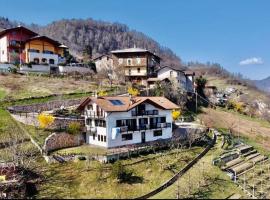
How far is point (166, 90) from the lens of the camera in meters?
70.9

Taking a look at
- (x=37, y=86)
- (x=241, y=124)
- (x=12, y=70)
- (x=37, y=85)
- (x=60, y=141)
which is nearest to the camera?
(x=60, y=141)

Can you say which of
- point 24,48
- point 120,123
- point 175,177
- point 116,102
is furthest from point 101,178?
point 24,48

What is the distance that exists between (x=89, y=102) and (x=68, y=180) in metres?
15.3

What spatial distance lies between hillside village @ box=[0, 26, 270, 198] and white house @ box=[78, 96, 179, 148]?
0.42 feet

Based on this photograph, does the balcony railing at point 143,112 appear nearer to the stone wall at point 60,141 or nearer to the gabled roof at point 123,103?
the gabled roof at point 123,103

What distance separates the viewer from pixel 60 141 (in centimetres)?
4484

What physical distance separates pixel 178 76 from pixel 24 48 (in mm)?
35161

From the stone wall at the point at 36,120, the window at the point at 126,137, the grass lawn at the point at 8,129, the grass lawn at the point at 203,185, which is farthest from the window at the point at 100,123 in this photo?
the grass lawn at the point at 203,185

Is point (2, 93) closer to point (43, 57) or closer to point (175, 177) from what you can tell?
point (43, 57)

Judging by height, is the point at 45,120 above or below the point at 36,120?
above

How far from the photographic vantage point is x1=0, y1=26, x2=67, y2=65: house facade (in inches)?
3179

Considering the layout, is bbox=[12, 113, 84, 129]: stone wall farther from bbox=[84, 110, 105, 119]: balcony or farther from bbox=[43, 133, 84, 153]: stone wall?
bbox=[43, 133, 84, 153]: stone wall

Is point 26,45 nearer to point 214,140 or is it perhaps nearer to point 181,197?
point 214,140

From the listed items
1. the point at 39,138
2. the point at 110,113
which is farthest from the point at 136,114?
the point at 39,138
